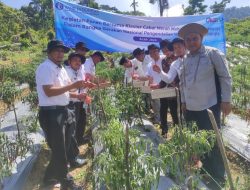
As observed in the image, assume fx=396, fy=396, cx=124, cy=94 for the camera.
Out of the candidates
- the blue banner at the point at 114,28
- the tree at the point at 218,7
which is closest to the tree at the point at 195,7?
the tree at the point at 218,7

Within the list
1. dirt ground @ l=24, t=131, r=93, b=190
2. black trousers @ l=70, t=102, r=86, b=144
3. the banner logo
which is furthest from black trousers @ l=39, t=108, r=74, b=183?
the banner logo

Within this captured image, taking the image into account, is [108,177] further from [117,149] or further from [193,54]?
[193,54]

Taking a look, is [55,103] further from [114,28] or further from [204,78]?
[114,28]

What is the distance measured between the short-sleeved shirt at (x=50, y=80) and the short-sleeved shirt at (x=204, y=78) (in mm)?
1208

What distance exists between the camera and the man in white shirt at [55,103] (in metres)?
3.76

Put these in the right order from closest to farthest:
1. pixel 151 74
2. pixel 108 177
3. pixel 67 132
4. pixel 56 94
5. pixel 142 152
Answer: pixel 108 177 < pixel 142 152 < pixel 56 94 < pixel 67 132 < pixel 151 74

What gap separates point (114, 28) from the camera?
760cm

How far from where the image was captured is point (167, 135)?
5656mm

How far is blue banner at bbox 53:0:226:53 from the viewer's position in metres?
7.00

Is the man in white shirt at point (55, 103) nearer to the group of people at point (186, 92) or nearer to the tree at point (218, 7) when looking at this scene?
the group of people at point (186, 92)

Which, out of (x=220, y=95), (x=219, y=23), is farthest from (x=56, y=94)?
A: (x=219, y=23)

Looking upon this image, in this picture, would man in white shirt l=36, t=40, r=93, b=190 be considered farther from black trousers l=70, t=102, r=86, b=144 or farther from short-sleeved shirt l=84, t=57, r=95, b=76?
short-sleeved shirt l=84, t=57, r=95, b=76

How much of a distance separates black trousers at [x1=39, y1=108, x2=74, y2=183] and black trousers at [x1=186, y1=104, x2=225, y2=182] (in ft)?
4.24

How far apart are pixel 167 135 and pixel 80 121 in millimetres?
1252
